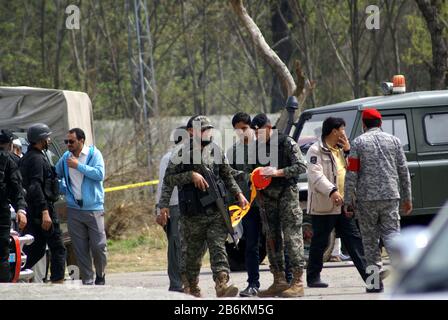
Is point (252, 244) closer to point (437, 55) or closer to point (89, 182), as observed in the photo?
point (89, 182)

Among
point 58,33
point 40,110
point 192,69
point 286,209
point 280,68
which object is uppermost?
point 58,33

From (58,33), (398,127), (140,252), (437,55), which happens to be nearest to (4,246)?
(398,127)

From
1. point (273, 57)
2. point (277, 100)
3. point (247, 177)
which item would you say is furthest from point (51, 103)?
point (277, 100)

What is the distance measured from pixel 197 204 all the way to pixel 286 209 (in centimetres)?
113

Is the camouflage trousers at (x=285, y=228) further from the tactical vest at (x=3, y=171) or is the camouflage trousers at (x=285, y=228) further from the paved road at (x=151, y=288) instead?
the tactical vest at (x=3, y=171)

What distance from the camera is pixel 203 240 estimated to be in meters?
10.6

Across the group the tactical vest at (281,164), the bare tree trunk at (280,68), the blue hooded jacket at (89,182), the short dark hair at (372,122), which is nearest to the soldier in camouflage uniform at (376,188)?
the short dark hair at (372,122)

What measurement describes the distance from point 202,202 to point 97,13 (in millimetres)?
29694

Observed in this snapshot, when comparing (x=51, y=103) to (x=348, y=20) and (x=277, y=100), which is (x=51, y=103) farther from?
(x=277, y=100)

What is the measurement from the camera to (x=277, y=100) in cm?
3869

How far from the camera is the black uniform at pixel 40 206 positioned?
11.9m

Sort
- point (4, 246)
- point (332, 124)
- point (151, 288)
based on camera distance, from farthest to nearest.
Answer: point (332, 124) → point (151, 288) → point (4, 246)

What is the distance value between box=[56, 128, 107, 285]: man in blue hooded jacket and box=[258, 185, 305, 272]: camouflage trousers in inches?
74.6

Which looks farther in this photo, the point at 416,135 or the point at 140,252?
the point at 140,252
